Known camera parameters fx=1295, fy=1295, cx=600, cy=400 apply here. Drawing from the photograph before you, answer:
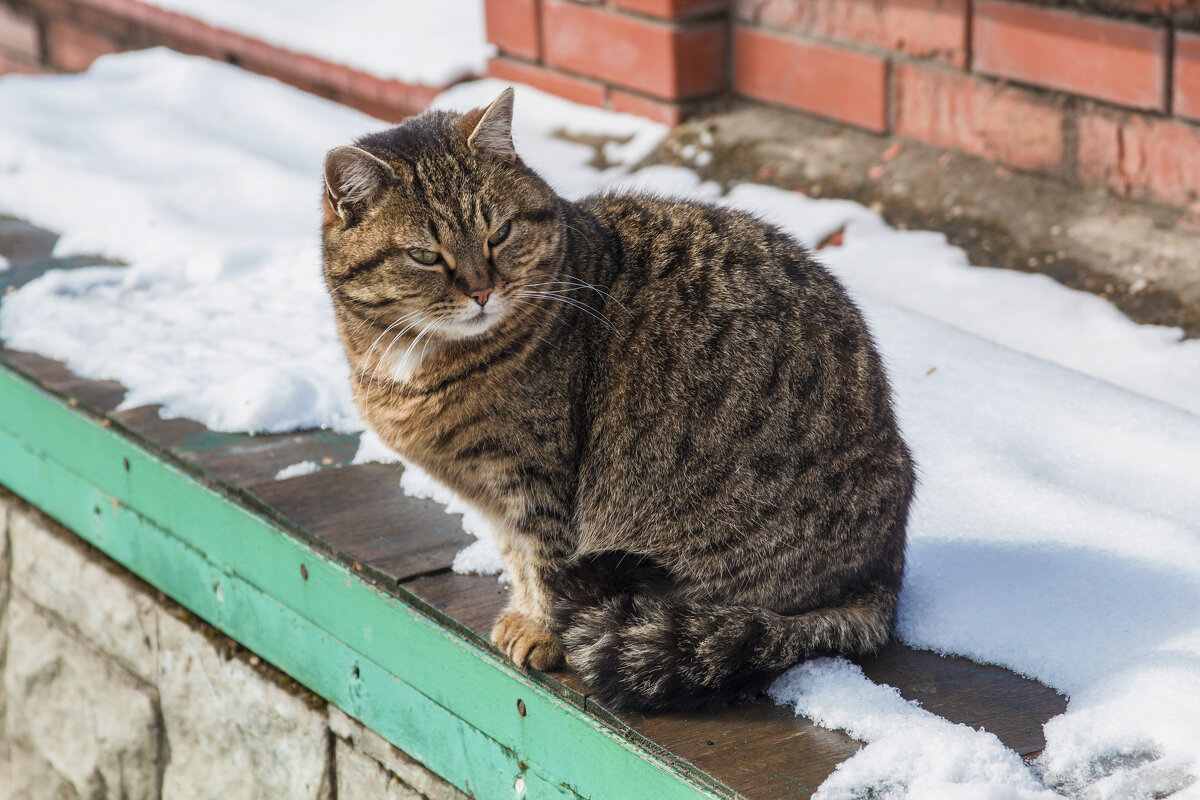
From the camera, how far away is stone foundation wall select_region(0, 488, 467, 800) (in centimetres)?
271

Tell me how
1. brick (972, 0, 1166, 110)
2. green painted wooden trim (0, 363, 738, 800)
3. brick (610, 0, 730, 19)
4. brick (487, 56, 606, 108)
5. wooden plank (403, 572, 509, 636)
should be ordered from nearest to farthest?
green painted wooden trim (0, 363, 738, 800), wooden plank (403, 572, 509, 636), brick (972, 0, 1166, 110), brick (610, 0, 730, 19), brick (487, 56, 606, 108)

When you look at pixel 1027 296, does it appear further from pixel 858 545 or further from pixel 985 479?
pixel 858 545

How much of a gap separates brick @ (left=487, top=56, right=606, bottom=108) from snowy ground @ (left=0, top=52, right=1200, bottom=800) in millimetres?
63

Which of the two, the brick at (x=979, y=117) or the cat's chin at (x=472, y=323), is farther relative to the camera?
the brick at (x=979, y=117)

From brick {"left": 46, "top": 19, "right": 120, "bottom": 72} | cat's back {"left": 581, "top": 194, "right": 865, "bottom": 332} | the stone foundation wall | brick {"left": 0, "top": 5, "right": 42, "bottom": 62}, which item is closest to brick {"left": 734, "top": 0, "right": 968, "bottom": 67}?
cat's back {"left": 581, "top": 194, "right": 865, "bottom": 332}

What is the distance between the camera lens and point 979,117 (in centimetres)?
368

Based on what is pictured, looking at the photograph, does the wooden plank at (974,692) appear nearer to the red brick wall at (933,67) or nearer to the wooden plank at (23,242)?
the red brick wall at (933,67)

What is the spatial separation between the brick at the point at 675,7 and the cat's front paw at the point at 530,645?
252 centimetres


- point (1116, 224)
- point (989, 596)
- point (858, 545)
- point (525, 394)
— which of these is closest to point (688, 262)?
point (525, 394)

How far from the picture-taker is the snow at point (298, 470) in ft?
9.39

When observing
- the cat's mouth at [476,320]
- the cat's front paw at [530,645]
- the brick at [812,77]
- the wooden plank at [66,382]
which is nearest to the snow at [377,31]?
the brick at [812,77]

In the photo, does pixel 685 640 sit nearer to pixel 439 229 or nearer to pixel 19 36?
pixel 439 229

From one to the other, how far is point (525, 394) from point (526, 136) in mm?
2534

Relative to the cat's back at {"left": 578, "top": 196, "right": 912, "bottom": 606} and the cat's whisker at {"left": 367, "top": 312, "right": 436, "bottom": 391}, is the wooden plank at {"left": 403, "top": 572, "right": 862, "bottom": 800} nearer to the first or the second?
the cat's back at {"left": 578, "top": 196, "right": 912, "bottom": 606}
